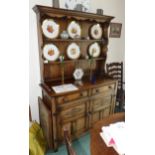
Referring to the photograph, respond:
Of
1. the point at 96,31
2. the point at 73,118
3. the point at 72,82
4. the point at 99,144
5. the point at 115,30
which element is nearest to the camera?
the point at 99,144

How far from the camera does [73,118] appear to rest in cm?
200

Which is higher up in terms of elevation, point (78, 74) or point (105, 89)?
point (78, 74)

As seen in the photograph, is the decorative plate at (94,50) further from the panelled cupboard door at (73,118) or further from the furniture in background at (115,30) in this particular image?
the panelled cupboard door at (73,118)

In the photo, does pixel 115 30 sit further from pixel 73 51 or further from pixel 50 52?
pixel 50 52

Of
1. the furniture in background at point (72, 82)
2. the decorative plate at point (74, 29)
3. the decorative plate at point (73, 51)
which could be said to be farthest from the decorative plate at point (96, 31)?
the decorative plate at point (73, 51)

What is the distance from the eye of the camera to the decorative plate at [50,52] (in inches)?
79.7

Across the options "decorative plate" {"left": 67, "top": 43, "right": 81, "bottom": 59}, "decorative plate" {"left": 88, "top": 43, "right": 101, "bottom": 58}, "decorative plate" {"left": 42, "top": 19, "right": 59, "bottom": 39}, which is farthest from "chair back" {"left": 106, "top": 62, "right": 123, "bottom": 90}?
"decorative plate" {"left": 42, "top": 19, "right": 59, "bottom": 39}

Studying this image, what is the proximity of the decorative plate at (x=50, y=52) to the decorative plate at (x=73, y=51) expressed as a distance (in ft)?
0.70

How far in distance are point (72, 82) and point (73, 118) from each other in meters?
0.56

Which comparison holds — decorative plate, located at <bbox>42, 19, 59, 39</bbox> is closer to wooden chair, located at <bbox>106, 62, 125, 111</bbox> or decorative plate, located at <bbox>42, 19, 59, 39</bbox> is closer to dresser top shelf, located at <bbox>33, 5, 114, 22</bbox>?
dresser top shelf, located at <bbox>33, 5, 114, 22</bbox>

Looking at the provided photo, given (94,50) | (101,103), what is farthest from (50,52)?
(101,103)
